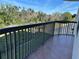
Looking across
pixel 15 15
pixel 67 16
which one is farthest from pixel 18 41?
pixel 67 16

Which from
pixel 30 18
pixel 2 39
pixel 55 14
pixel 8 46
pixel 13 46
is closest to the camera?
pixel 2 39

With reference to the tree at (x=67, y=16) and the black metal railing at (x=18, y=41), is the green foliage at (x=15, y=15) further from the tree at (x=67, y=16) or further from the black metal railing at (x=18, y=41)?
the tree at (x=67, y=16)

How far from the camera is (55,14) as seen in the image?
7938 millimetres

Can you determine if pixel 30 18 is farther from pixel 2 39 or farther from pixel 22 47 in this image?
pixel 2 39

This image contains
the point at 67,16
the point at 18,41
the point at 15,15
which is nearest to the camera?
the point at 18,41

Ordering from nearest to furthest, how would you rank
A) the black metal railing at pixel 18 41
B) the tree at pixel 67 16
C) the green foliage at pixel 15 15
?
the black metal railing at pixel 18 41 < the green foliage at pixel 15 15 < the tree at pixel 67 16

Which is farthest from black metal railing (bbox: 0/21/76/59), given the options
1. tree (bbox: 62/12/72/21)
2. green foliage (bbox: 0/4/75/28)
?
tree (bbox: 62/12/72/21)

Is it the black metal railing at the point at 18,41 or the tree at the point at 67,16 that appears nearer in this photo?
the black metal railing at the point at 18,41

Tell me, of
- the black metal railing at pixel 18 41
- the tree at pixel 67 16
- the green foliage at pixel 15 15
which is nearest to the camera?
the black metal railing at pixel 18 41

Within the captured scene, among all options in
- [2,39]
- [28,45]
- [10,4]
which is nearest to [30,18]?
[10,4]

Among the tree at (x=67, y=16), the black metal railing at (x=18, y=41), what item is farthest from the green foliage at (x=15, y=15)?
the tree at (x=67, y=16)

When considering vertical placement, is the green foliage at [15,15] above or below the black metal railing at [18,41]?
above

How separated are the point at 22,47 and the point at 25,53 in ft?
0.95

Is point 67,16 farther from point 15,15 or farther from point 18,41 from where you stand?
point 18,41
